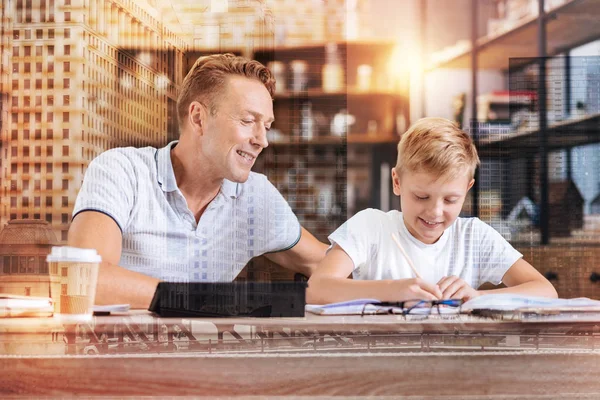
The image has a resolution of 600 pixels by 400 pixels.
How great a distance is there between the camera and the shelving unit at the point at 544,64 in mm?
1637

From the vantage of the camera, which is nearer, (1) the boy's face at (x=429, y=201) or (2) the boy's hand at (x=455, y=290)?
(2) the boy's hand at (x=455, y=290)

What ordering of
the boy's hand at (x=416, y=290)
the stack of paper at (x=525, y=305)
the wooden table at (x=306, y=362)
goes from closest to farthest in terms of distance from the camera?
1. the wooden table at (x=306, y=362)
2. the stack of paper at (x=525, y=305)
3. the boy's hand at (x=416, y=290)

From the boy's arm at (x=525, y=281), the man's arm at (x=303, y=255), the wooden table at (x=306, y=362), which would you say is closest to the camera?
the wooden table at (x=306, y=362)

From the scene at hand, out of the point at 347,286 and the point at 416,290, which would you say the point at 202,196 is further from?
the point at 416,290

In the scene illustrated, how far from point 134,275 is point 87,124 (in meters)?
0.30

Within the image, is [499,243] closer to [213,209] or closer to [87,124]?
[213,209]

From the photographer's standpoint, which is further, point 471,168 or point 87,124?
point 471,168

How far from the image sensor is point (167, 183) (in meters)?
1.57

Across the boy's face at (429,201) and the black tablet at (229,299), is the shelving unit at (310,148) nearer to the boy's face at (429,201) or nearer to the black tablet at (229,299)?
the boy's face at (429,201)

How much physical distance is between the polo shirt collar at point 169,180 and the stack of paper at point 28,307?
0.41m

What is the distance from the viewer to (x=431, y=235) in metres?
1.56

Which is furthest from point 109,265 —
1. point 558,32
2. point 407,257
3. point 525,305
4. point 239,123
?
point 558,32

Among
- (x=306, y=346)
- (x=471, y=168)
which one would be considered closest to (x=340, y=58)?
(x=471, y=168)

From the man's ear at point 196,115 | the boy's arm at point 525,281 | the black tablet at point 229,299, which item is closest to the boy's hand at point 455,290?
the boy's arm at point 525,281
